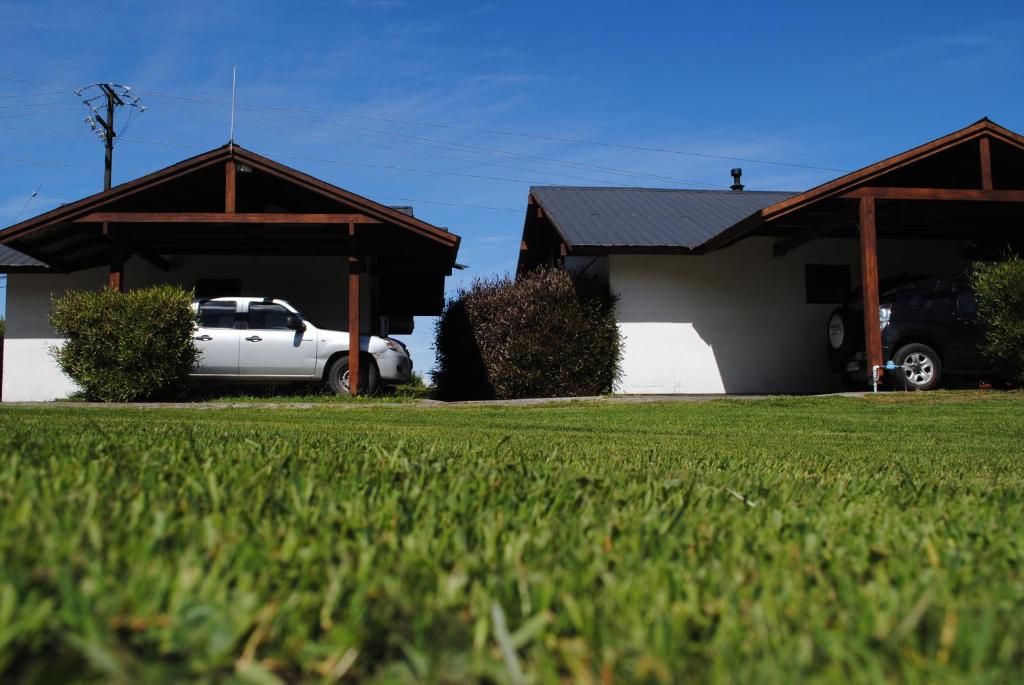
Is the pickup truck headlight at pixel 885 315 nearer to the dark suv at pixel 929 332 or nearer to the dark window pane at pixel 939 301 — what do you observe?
the dark suv at pixel 929 332

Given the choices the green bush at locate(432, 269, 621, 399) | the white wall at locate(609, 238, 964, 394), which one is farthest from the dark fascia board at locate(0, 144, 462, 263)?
the white wall at locate(609, 238, 964, 394)

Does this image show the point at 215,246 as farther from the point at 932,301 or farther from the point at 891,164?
the point at 932,301

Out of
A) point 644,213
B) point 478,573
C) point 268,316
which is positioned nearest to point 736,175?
point 644,213

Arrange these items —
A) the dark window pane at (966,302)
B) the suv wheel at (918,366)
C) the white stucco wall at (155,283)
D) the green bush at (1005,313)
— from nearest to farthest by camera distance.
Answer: the green bush at (1005,313)
the suv wheel at (918,366)
the dark window pane at (966,302)
the white stucco wall at (155,283)

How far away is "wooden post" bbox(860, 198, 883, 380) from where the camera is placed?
607 inches

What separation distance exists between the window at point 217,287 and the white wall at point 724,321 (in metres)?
8.46

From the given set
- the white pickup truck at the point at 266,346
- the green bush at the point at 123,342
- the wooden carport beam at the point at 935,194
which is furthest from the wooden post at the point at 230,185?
the wooden carport beam at the point at 935,194

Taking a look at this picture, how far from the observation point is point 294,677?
4.56 ft

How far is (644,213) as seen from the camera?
70.0 feet

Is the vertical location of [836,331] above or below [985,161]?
below

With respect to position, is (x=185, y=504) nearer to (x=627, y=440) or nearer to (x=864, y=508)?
(x=864, y=508)

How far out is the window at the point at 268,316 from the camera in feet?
54.6

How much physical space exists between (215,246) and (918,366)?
1452cm

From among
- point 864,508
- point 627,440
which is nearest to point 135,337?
point 627,440
